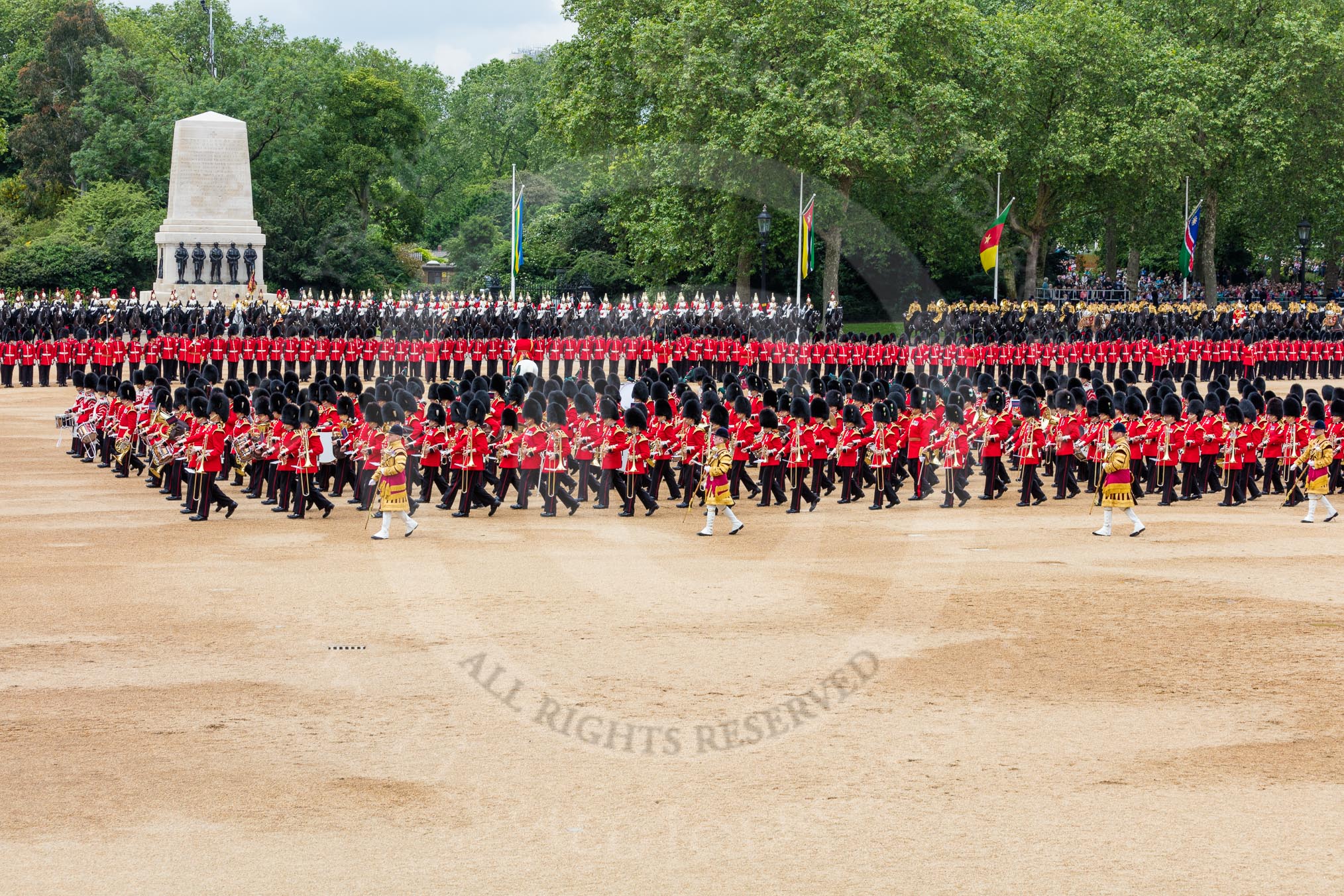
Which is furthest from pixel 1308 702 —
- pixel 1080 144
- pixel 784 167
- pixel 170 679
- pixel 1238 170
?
pixel 1238 170

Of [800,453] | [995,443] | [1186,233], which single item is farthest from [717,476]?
[1186,233]

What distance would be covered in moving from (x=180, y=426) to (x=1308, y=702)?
39.8 feet

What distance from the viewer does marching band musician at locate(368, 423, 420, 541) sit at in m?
14.9

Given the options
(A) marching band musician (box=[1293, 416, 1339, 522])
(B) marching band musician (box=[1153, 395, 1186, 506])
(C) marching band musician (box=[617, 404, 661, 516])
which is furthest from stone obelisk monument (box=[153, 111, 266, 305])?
(A) marching band musician (box=[1293, 416, 1339, 522])

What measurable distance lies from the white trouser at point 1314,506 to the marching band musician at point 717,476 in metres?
6.29

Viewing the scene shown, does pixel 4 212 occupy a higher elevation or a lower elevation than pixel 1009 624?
higher

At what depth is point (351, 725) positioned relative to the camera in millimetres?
9180

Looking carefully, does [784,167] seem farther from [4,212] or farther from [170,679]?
[170,679]

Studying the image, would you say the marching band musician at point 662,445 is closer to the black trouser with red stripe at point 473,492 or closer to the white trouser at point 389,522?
the black trouser with red stripe at point 473,492

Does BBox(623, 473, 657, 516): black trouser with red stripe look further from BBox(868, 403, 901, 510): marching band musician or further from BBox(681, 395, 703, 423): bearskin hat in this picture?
BBox(868, 403, 901, 510): marching band musician

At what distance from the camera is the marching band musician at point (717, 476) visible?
15.5 metres

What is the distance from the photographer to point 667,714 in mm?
9422

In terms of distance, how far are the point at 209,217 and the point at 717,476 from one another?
3070cm

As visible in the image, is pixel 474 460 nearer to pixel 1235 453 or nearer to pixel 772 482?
pixel 772 482
